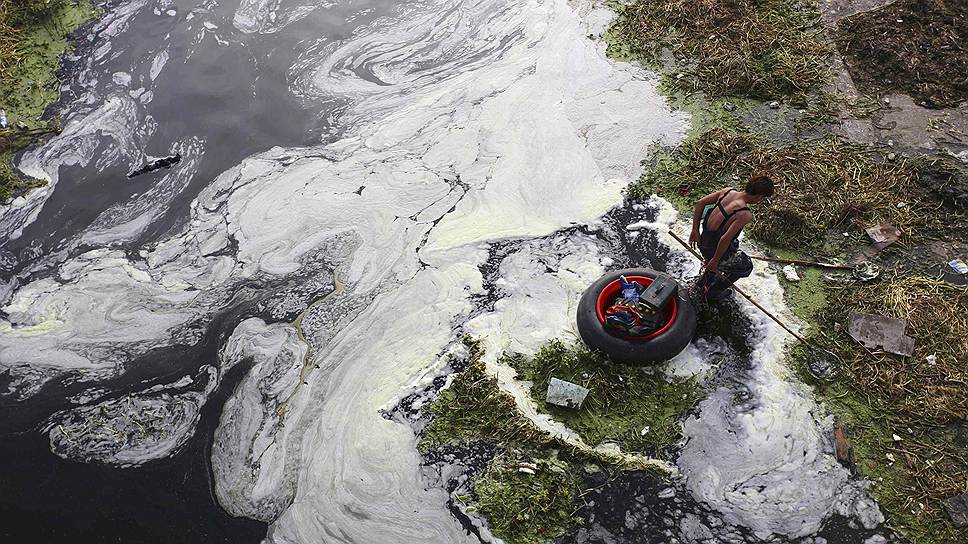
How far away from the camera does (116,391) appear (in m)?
3.66

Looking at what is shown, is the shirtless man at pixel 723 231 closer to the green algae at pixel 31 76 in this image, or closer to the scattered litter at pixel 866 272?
the scattered litter at pixel 866 272

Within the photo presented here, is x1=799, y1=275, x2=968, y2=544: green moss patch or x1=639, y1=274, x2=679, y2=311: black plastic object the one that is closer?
x1=799, y1=275, x2=968, y2=544: green moss patch

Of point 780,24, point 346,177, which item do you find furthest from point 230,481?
point 780,24

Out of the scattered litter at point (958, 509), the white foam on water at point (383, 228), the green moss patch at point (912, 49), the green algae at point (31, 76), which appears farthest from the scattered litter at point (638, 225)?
the green algae at point (31, 76)

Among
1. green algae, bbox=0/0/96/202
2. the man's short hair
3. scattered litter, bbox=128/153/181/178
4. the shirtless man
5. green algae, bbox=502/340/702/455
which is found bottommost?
green algae, bbox=502/340/702/455

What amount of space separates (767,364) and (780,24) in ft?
12.7

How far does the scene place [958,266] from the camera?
3846 mm

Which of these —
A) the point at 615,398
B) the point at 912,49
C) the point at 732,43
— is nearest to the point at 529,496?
the point at 615,398

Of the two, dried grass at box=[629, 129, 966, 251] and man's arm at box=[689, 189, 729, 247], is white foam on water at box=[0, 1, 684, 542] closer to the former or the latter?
dried grass at box=[629, 129, 966, 251]

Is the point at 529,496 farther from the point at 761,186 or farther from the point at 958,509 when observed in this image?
the point at 958,509

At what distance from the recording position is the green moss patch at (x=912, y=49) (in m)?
4.99

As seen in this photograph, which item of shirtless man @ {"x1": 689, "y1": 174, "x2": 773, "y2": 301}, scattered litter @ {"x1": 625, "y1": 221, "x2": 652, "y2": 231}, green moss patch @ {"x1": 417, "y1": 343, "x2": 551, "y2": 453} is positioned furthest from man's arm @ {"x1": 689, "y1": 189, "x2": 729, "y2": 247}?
green moss patch @ {"x1": 417, "y1": 343, "x2": 551, "y2": 453}

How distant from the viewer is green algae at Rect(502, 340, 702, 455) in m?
3.26

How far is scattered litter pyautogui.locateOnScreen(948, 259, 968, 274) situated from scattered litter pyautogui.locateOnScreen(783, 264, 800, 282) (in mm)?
1006
